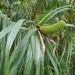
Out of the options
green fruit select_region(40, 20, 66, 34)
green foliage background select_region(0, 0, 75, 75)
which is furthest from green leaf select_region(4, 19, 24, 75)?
green fruit select_region(40, 20, 66, 34)

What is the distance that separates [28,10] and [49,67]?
0.87m

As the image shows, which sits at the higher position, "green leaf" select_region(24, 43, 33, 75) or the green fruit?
the green fruit

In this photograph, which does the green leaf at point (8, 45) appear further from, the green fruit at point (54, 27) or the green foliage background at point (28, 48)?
the green fruit at point (54, 27)

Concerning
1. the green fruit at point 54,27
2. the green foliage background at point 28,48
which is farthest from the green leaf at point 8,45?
the green fruit at point 54,27

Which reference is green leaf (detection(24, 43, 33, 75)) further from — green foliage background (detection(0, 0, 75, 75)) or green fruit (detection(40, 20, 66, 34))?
green fruit (detection(40, 20, 66, 34))

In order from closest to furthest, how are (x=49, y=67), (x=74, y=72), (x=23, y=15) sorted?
1. (x=49, y=67)
2. (x=23, y=15)
3. (x=74, y=72)

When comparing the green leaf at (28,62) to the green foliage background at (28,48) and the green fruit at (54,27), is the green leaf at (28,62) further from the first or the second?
the green fruit at (54,27)

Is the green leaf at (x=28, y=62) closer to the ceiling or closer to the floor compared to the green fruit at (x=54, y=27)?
closer to the floor

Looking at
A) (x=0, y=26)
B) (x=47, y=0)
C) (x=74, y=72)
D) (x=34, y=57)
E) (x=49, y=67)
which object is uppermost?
(x=47, y=0)

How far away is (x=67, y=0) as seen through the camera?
5.63ft

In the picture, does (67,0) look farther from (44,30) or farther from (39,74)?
(39,74)

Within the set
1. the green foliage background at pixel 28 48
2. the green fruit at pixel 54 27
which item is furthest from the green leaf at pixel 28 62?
the green fruit at pixel 54 27

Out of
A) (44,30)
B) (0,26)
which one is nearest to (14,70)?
(44,30)

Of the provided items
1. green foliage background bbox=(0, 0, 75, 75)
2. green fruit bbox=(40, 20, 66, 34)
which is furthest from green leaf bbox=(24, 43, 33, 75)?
Result: green fruit bbox=(40, 20, 66, 34)
